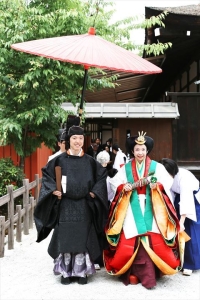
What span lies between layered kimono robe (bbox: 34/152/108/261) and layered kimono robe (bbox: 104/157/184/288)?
0.19m

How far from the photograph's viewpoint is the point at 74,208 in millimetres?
4242

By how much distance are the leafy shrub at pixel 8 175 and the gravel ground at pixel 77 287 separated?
213 cm

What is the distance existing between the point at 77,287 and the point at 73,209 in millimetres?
817

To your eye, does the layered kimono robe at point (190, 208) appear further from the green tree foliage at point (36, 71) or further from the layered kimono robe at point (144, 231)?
the green tree foliage at point (36, 71)

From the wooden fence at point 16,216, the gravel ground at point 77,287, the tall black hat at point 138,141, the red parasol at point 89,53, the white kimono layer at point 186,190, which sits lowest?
the gravel ground at point 77,287

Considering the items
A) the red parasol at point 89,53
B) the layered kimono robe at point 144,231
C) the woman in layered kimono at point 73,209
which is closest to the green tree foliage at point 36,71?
the red parasol at point 89,53

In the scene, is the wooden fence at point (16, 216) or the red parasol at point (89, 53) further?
the wooden fence at point (16, 216)

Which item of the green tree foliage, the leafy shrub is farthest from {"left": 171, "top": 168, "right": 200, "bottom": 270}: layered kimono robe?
the leafy shrub

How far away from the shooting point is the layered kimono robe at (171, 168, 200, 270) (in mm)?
4539

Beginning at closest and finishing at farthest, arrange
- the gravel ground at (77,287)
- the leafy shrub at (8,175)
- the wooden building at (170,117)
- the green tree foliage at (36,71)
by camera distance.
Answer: the gravel ground at (77,287) → the green tree foliage at (36,71) → the leafy shrub at (8,175) → the wooden building at (170,117)

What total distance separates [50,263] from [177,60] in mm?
9532

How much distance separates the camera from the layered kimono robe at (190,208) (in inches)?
179

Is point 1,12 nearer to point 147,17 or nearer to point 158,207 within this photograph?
point 147,17

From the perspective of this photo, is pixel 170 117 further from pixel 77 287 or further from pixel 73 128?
pixel 77 287
